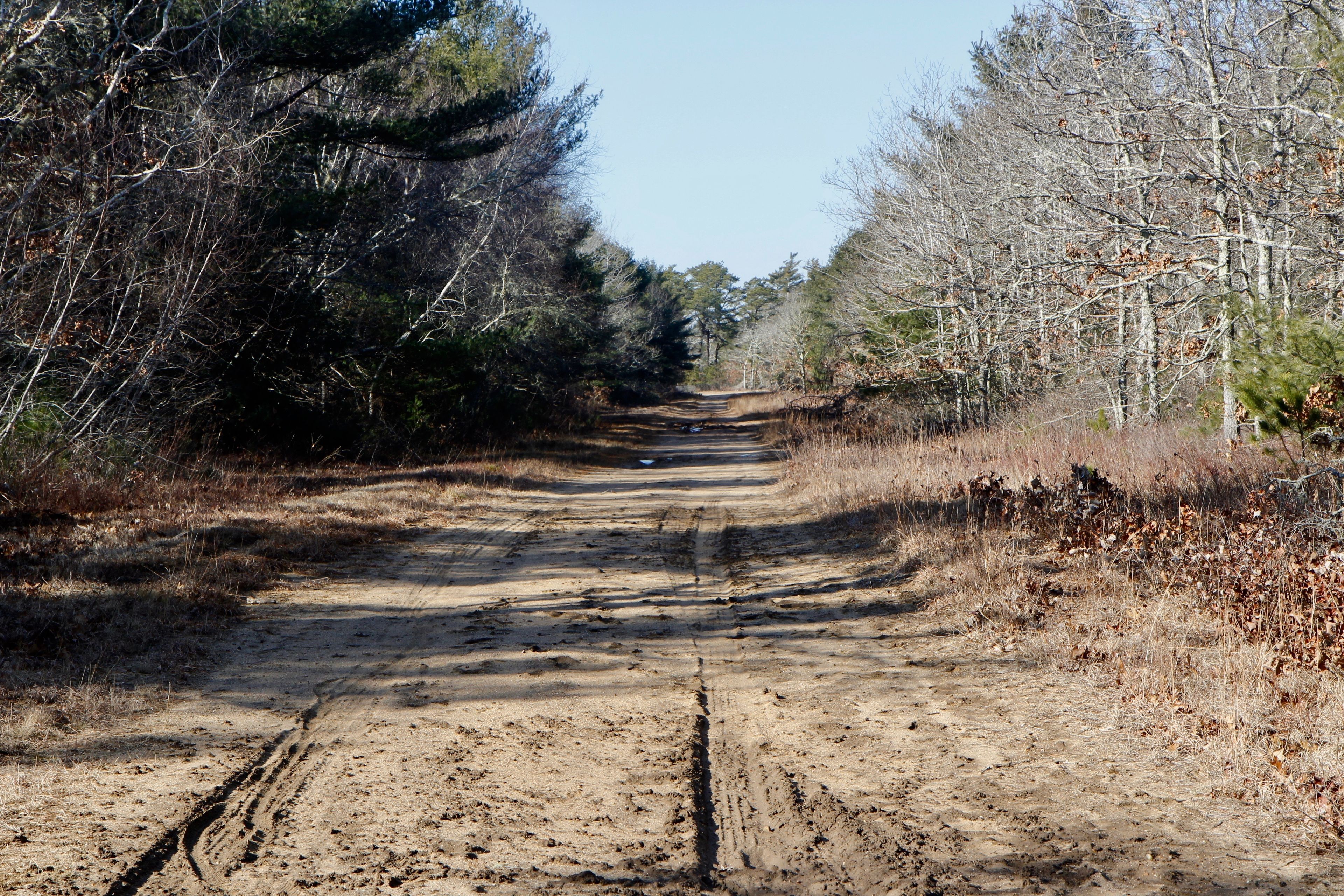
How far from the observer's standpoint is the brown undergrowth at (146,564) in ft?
17.7

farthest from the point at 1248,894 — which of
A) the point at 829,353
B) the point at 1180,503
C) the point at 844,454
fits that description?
the point at 829,353

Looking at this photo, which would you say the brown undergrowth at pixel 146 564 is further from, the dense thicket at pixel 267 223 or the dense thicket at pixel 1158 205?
the dense thicket at pixel 1158 205

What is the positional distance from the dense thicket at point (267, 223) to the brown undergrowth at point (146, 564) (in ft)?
3.73

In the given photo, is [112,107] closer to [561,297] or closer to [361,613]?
[361,613]

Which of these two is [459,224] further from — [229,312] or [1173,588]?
[1173,588]

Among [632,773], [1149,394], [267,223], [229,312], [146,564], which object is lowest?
[632,773]

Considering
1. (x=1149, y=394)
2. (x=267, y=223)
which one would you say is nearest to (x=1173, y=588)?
(x=1149, y=394)

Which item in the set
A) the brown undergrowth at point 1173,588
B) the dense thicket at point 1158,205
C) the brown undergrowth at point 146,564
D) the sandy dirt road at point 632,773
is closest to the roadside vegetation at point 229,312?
the brown undergrowth at point 146,564

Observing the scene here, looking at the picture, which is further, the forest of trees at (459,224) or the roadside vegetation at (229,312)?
the forest of trees at (459,224)

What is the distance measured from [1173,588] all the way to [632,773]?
4.75 metres

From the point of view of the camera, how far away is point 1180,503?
27.7 feet

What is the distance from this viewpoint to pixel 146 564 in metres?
8.16

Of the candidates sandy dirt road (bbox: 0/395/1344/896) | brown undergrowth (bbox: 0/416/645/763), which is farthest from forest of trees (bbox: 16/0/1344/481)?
sandy dirt road (bbox: 0/395/1344/896)

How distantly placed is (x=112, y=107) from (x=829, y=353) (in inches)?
1191
